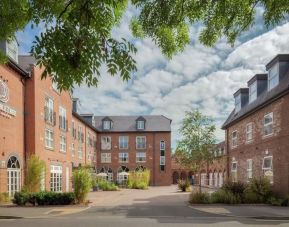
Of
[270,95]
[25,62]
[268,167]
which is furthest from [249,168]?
[25,62]

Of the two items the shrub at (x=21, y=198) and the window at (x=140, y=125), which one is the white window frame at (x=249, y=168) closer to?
the shrub at (x=21, y=198)

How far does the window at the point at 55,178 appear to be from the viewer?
3647 centimetres

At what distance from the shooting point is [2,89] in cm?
2775

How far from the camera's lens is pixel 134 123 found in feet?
241

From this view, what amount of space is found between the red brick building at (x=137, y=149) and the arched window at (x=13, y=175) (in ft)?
135

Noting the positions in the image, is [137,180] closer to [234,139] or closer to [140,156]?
[140,156]

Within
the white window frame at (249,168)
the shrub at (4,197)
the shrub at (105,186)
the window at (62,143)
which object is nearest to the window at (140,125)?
the shrub at (105,186)

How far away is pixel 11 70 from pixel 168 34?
80.6 feet

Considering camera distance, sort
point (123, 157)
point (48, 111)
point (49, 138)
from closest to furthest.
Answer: point (48, 111) < point (49, 138) < point (123, 157)

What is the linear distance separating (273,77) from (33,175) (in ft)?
55.9

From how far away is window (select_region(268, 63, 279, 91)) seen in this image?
29781mm

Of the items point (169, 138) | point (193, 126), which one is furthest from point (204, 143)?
point (169, 138)

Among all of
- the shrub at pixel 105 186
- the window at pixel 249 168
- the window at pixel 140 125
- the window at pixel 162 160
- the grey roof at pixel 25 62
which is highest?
the grey roof at pixel 25 62

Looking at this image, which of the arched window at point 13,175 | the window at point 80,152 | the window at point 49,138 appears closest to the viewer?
the arched window at point 13,175
